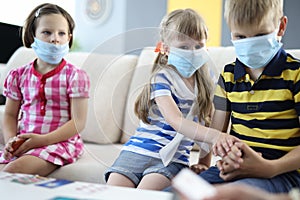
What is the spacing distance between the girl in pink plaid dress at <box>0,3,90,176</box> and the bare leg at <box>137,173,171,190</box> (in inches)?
12.5

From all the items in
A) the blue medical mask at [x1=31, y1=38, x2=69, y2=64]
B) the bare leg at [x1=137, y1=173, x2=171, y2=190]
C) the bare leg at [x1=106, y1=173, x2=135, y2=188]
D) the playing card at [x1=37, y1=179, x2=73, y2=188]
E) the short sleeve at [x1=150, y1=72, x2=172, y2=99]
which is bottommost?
the bare leg at [x1=106, y1=173, x2=135, y2=188]

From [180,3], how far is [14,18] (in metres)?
1.77

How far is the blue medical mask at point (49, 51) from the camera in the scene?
1.47 meters

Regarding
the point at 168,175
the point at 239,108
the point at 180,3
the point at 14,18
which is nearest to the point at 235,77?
the point at 239,108

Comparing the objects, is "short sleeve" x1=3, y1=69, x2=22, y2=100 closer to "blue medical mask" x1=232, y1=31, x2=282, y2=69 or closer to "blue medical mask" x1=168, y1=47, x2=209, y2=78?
"blue medical mask" x1=168, y1=47, x2=209, y2=78

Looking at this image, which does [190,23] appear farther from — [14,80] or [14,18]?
[14,18]

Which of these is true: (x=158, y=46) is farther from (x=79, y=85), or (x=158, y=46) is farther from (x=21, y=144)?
(x=21, y=144)


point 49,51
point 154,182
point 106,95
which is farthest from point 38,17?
point 154,182

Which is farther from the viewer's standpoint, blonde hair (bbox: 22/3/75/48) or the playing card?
blonde hair (bbox: 22/3/75/48)

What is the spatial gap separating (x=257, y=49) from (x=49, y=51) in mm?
790

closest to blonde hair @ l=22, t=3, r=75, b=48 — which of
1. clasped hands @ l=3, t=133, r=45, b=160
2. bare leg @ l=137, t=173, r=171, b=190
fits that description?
clasped hands @ l=3, t=133, r=45, b=160

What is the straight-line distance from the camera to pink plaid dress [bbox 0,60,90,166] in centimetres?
144

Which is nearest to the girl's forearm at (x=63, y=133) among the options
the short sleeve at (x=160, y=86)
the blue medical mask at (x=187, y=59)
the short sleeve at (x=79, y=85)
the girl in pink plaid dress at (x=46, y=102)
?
the girl in pink plaid dress at (x=46, y=102)

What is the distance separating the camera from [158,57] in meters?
1.25
